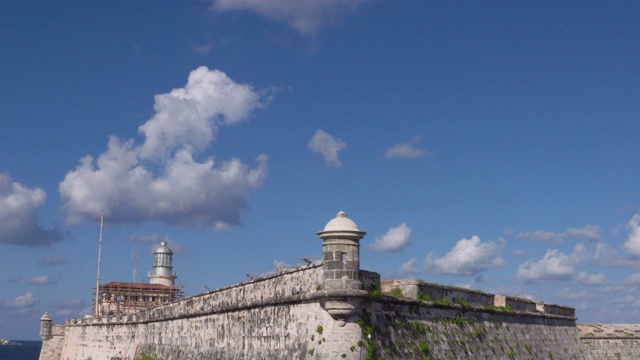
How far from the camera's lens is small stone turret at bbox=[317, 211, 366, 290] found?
626 inches

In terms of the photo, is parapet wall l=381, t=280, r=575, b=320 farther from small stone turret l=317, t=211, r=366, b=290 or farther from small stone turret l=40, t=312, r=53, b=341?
small stone turret l=40, t=312, r=53, b=341

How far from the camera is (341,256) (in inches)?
634

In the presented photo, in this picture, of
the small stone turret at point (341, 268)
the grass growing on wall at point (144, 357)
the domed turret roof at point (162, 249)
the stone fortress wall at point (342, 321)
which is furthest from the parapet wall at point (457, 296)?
the domed turret roof at point (162, 249)

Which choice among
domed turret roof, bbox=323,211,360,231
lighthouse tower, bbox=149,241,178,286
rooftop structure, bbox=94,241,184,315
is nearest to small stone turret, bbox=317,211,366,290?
domed turret roof, bbox=323,211,360,231

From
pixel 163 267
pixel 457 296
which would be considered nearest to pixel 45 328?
pixel 163 267

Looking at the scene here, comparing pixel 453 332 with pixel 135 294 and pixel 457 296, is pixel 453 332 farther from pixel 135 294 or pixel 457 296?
pixel 135 294

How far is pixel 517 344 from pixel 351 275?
11277mm

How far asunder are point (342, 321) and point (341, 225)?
2.27 m

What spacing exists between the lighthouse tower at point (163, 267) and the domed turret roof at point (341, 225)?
3637 centimetres

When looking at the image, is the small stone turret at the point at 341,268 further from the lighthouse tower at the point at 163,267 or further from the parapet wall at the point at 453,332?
the lighthouse tower at the point at 163,267

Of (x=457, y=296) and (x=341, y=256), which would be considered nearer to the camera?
(x=341, y=256)

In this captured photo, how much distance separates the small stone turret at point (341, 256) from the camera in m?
15.9

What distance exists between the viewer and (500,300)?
24.5m

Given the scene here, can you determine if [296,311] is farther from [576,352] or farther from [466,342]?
[576,352]
